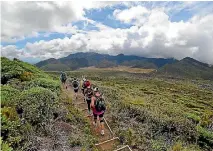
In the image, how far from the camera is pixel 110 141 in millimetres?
10688

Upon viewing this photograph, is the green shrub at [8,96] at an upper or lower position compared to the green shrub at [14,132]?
upper

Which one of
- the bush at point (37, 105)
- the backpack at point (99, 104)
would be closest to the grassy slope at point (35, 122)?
the bush at point (37, 105)

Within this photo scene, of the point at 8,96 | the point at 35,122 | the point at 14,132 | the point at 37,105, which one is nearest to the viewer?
the point at 14,132

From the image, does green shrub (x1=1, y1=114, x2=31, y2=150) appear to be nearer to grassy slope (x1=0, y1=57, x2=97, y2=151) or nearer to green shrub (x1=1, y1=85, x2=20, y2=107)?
grassy slope (x1=0, y1=57, x2=97, y2=151)

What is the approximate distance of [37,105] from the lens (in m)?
10.9

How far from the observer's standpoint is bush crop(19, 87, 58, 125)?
10367mm

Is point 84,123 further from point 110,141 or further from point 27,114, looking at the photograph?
point 27,114

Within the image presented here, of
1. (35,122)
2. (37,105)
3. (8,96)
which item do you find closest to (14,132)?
(35,122)

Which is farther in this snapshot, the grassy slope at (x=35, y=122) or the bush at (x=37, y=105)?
the bush at (x=37, y=105)

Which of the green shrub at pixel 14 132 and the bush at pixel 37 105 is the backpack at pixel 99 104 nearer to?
the bush at pixel 37 105

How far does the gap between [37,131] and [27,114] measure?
0.94m

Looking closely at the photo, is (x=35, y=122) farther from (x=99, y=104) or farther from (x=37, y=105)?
(x=99, y=104)

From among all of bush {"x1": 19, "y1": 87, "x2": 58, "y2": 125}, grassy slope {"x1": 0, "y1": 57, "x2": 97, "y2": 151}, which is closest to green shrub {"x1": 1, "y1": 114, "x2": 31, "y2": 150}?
grassy slope {"x1": 0, "y1": 57, "x2": 97, "y2": 151}

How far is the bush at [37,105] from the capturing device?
1037 centimetres
